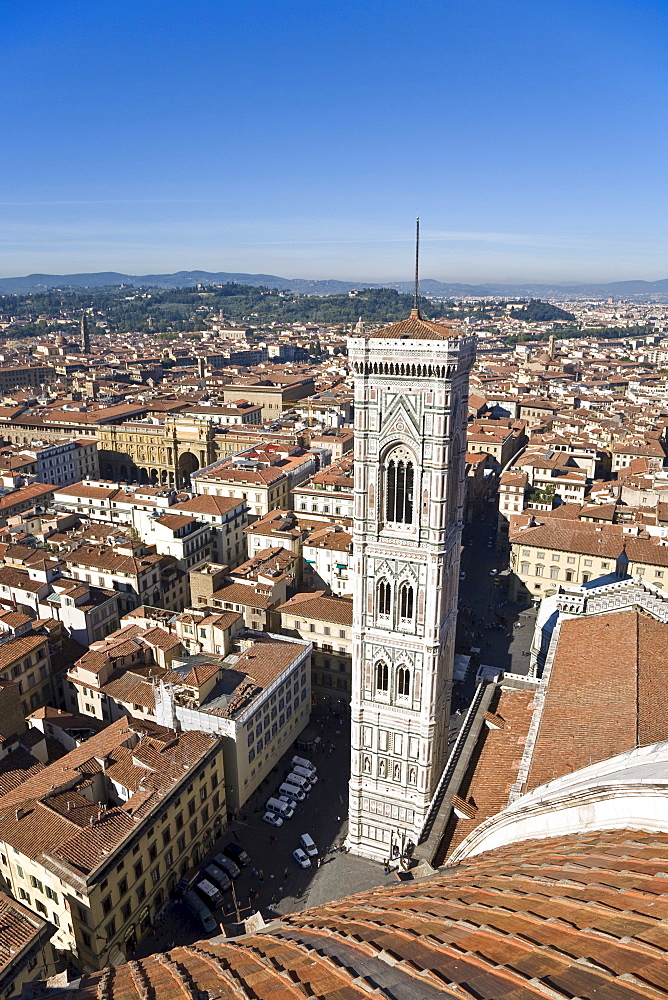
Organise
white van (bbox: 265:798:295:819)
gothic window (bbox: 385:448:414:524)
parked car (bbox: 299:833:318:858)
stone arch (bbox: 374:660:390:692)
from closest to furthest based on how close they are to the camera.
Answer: gothic window (bbox: 385:448:414:524) < stone arch (bbox: 374:660:390:692) < parked car (bbox: 299:833:318:858) < white van (bbox: 265:798:295:819)

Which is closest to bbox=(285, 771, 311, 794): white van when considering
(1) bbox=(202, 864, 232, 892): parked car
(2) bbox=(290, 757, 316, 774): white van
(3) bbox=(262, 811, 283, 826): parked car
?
(2) bbox=(290, 757, 316, 774): white van

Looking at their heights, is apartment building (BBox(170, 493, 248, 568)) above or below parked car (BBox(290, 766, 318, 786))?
above

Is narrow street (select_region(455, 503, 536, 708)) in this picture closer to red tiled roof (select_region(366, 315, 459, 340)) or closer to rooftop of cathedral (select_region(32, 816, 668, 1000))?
red tiled roof (select_region(366, 315, 459, 340))

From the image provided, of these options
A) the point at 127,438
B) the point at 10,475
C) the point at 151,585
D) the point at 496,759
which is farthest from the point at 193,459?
the point at 496,759

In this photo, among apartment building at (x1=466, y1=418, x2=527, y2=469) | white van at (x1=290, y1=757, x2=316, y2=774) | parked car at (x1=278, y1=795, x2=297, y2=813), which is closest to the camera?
parked car at (x1=278, y1=795, x2=297, y2=813)

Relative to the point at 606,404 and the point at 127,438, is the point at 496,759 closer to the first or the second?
the point at 127,438

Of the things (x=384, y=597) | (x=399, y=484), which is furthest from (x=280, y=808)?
(x=399, y=484)

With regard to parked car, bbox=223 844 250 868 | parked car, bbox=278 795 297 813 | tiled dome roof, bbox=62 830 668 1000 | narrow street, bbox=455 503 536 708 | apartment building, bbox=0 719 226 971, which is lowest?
parked car, bbox=223 844 250 868

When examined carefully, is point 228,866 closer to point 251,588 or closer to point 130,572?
point 251,588
